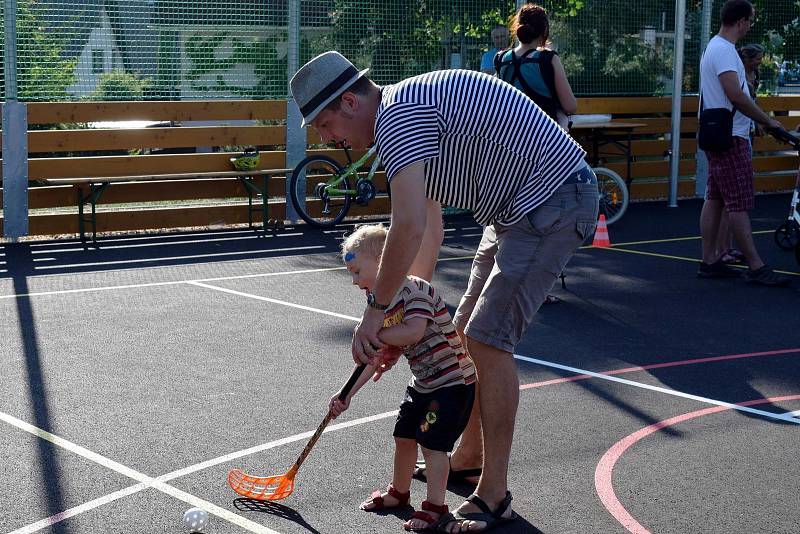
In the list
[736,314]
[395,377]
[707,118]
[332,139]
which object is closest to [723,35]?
[707,118]

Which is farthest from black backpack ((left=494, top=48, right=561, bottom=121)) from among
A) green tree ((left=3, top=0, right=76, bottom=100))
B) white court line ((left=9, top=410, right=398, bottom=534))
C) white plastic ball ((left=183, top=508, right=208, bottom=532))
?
green tree ((left=3, top=0, right=76, bottom=100))

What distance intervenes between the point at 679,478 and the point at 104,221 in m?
9.00

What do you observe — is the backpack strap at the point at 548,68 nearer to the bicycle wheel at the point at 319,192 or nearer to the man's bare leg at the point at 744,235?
the man's bare leg at the point at 744,235

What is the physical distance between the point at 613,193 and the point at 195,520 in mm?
10110

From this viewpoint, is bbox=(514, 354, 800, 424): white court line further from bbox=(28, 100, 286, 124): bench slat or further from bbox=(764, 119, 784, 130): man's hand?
bbox=(28, 100, 286, 124): bench slat

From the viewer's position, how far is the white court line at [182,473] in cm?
405

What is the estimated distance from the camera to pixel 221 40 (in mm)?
13070

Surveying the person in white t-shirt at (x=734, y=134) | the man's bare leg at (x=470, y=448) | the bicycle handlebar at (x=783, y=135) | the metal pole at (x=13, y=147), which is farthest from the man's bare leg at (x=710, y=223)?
the metal pole at (x=13, y=147)

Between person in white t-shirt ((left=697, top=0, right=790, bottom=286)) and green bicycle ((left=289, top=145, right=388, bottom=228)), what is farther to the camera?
green bicycle ((left=289, top=145, right=388, bottom=228))

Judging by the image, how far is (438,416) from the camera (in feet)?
13.3

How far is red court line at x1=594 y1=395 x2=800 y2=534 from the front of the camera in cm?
412

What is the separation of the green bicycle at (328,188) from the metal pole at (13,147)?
10.0 ft

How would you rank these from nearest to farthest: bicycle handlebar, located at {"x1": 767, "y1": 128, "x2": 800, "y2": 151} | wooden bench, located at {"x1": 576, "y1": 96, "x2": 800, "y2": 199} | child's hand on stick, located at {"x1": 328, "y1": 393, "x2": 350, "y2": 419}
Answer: child's hand on stick, located at {"x1": 328, "y1": 393, "x2": 350, "y2": 419} → bicycle handlebar, located at {"x1": 767, "y1": 128, "x2": 800, "y2": 151} → wooden bench, located at {"x1": 576, "y1": 96, "x2": 800, "y2": 199}

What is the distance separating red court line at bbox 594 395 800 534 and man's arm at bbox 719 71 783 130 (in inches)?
144
